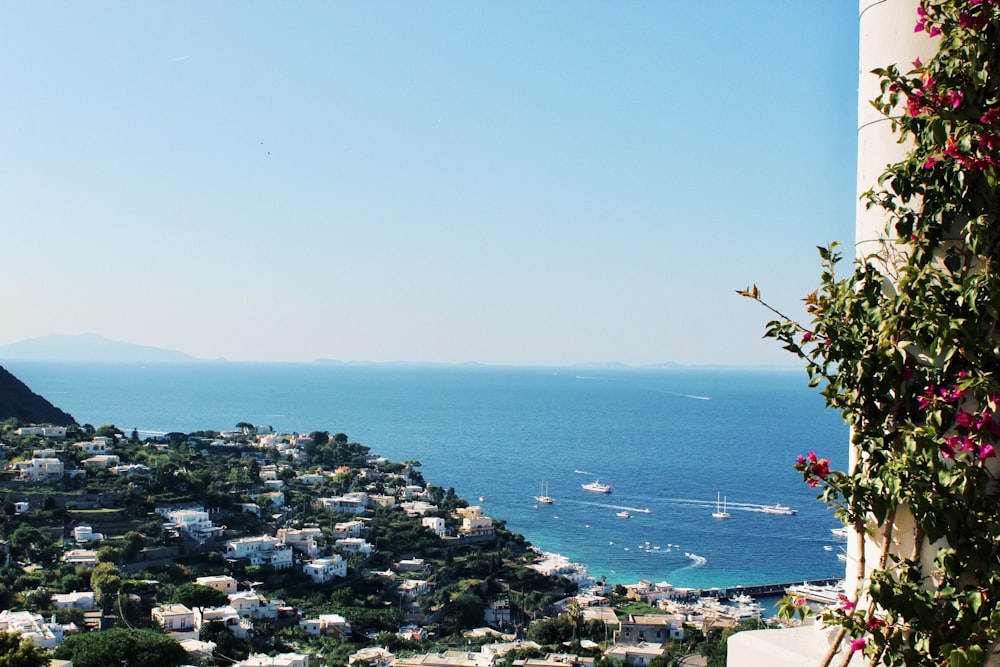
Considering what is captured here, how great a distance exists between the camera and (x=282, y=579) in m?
19.0

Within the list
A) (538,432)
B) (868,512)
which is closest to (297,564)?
(868,512)

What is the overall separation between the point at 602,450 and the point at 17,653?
44.7 meters

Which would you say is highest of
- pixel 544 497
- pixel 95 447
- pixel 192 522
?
pixel 95 447

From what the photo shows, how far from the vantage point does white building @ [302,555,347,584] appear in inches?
758

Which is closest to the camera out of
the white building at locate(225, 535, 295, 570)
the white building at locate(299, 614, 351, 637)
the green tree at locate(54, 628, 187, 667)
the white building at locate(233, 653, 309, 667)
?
the green tree at locate(54, 628, 187, 667)

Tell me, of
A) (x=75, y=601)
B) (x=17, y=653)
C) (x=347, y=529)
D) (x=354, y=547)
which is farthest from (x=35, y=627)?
(x=347, y=529)

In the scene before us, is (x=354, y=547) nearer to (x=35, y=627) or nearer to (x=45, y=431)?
(x=35, y=627)

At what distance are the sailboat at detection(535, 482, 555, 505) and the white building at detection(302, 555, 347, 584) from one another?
15650mm

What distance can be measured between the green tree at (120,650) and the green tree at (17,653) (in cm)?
242

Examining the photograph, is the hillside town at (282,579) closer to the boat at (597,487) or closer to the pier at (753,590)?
the pier at (753,590)

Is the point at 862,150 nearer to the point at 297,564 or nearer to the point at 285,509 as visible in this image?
the point at 297,564

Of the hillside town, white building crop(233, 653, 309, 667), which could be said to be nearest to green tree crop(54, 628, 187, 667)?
the hillside town

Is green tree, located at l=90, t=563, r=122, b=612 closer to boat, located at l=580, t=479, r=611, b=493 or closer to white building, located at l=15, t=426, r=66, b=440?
white building, located at l=15, t=426, r=66, b=440

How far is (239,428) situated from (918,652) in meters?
41.0
